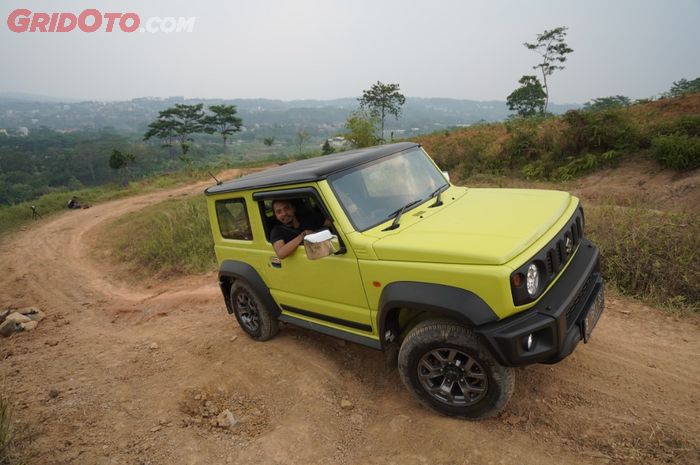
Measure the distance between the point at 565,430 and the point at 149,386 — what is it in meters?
3.77

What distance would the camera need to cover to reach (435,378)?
297cm

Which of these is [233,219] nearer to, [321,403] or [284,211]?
[284,211]

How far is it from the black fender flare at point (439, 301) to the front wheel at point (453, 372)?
0.17 m

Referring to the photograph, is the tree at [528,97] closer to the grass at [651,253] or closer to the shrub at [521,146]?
the shrub at [521,146]

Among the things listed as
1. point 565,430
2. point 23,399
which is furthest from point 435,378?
point 23,399

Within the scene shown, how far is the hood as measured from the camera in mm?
2545

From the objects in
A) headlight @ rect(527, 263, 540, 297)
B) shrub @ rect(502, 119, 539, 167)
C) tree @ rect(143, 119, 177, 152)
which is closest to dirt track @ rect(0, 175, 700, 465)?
headlight @ rect(527, 263, 540, 297)

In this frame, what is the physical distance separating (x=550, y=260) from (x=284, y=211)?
7.25 ft

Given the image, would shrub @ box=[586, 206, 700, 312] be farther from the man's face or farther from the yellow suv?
the man's face

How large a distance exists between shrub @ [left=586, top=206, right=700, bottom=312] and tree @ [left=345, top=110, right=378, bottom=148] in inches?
696

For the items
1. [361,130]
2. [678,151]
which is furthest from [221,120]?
[678,151]

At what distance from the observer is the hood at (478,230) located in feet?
8.35

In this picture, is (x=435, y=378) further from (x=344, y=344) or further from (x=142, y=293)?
(x=142, y=293)

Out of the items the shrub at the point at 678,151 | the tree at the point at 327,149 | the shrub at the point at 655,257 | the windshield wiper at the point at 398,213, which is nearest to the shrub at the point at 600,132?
the shrub at the point at 678,151
